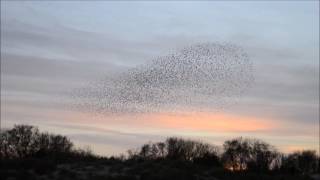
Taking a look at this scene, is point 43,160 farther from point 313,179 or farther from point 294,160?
point 294,160

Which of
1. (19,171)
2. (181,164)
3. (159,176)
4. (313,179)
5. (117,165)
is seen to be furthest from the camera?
(313,179)

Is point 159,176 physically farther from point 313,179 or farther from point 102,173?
point 313,179

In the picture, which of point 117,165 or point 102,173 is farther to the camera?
point 117,165

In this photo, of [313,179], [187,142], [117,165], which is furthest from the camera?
[187,142]

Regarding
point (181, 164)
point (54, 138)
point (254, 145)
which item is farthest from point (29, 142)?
point (181, 164)

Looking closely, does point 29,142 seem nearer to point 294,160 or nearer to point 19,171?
point 294,160

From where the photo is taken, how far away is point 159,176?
163 ft

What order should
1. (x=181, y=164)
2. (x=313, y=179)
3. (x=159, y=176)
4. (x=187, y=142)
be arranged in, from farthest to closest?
(x=187, y=142)
(x=313, y=179)
(x=181, y=164)
(x=159, y=176)

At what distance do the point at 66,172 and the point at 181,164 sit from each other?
12.7 m

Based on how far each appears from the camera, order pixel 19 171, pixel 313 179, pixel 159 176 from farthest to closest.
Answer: pixel 313 179
pixel 159 176
pixel 19 171

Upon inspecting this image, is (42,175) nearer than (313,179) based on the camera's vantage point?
Yes

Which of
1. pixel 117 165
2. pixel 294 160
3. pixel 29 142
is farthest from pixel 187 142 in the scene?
pixel 117 165

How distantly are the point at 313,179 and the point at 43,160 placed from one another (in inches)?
1081

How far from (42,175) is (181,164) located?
47.7 feet
